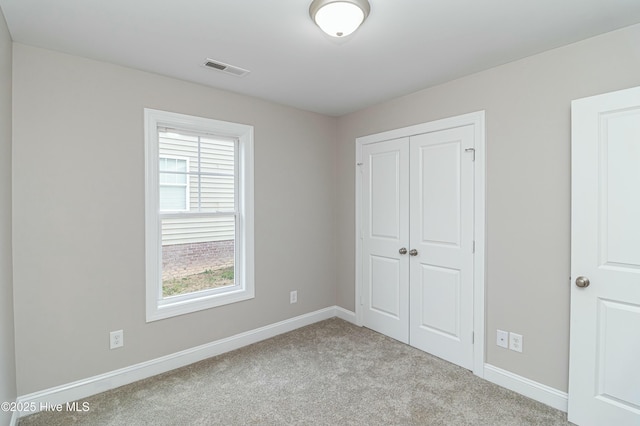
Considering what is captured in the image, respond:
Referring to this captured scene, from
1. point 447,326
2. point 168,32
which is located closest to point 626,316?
point 447,326

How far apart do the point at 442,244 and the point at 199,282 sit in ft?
7.42

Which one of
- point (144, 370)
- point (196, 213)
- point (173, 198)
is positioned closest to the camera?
point (144, 370)

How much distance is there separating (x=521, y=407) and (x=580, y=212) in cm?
137

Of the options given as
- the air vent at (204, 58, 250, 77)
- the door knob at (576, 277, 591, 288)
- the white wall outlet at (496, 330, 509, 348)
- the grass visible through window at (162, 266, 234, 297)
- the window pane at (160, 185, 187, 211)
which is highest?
the air vent at (204, 58, 250, 77)

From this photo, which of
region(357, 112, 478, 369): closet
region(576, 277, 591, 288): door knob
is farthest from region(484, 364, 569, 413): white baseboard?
region(576, 277, 591, 288): door knob

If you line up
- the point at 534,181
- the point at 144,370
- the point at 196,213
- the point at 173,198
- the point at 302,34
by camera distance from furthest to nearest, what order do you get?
the point at 196,213
the point at 173,198
the point at 144,370
the point at 534,181
the point at 302,34

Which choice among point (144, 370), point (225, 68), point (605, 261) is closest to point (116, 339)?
point (144, 370)

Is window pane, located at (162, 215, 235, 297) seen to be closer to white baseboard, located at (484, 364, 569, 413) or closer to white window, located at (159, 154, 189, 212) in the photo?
white window, located at (159, 154, 189, 212)

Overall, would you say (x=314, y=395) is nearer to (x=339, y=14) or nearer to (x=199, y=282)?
(x=199, y=282)

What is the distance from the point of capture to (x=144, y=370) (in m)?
2.60

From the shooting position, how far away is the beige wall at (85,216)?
2158mm

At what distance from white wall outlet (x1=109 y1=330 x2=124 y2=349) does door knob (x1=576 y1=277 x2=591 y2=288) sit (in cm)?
323

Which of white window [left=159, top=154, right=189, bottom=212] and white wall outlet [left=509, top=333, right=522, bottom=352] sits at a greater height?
white window [left=159, top=154, right=189, bottom=212]

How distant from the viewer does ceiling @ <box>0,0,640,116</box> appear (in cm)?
175
